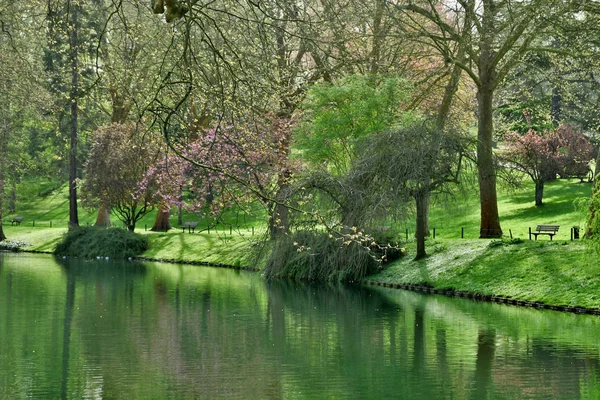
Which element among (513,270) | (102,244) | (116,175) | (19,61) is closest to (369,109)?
(513,270)

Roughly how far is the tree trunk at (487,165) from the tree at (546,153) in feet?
40.6

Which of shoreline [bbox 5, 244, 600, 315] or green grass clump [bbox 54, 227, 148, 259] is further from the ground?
green grass clump [bbox 54, 227, 148, 259]

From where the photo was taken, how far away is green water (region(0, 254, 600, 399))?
14250 mm

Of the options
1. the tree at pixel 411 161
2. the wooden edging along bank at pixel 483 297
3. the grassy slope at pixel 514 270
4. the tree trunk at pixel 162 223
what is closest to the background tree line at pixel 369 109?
the tree at pixel 411 161

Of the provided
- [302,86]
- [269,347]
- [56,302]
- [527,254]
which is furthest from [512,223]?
[269,347]

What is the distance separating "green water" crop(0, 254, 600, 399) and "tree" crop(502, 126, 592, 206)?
2048cm

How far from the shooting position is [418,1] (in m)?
30.5

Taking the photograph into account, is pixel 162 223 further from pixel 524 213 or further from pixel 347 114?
pixel 347 114

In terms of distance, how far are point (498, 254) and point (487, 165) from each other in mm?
4816

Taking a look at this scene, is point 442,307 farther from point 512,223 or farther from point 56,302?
point 512,223

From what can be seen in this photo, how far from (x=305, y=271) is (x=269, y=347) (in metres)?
13.9

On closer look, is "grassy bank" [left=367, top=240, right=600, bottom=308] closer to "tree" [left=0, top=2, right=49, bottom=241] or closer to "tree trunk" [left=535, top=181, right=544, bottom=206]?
"tree" [left=0, top=2, right=49, bottom=241]

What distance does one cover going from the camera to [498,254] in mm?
30422

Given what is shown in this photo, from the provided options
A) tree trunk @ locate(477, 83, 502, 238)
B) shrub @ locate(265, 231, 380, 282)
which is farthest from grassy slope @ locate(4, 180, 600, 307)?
tree trunk @ locate(477, 83, 502, 238)
